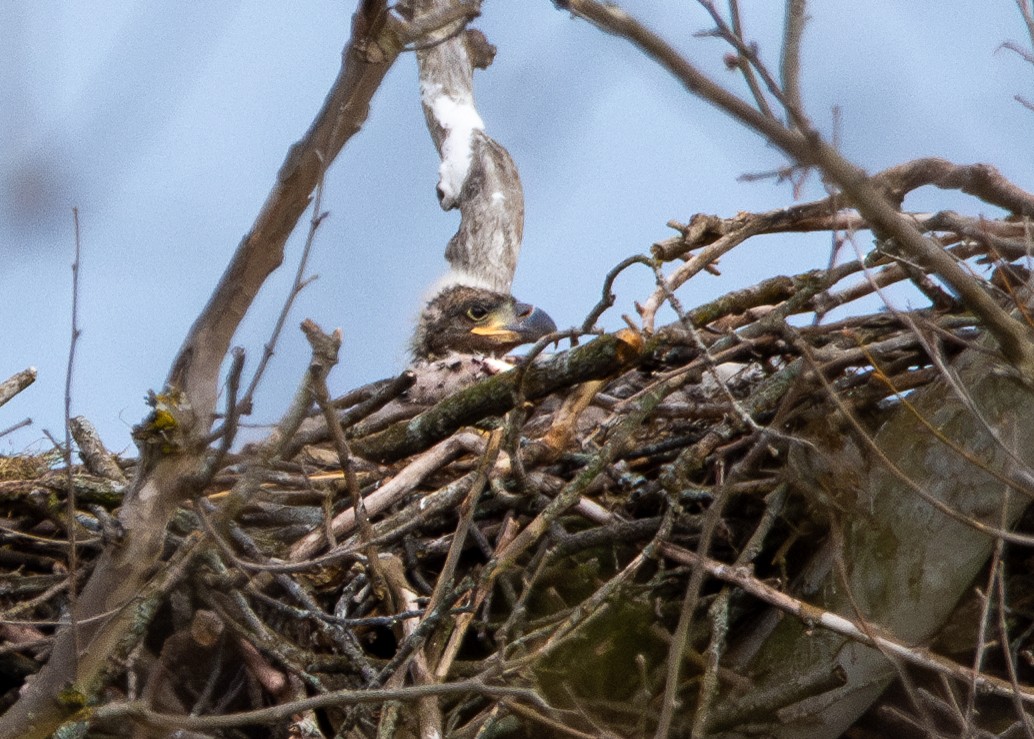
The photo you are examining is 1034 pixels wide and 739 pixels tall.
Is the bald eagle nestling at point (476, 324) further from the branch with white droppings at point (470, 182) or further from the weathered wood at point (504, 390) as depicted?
the weathered wood at point (504, 390)

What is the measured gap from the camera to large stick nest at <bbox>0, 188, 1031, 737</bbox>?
11.7 ft

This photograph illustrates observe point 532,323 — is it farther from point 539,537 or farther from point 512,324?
point 539,537

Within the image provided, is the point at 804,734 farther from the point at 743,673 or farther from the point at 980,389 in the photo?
the point at 980,389

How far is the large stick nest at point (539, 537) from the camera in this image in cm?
358

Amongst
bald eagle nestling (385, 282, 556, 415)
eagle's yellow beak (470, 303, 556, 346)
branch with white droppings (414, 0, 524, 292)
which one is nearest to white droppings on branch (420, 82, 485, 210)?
branch with white droppings (414, 0, 524, 292)

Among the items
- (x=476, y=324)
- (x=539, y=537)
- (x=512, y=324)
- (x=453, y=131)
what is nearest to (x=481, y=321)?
(x=476, y=324)

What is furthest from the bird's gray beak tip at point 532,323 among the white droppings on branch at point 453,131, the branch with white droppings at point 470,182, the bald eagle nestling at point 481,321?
the white droppings on branch at point 453,131

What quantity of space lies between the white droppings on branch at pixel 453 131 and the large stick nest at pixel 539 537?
2.31m

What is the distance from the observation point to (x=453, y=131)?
258 inches

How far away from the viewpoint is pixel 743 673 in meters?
3.76

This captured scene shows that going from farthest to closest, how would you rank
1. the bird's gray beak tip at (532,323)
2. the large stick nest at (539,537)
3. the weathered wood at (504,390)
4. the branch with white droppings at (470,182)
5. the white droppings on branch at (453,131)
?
1. the white droppings on branch at (453,131)
2. the branch with white droppings at (470,182)
3. the bird's gray beak tip at (532,323)
4. the weathered wood at (504,390)
5. the large stick nest at (539,537)

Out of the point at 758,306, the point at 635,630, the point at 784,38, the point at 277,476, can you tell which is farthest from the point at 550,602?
the point at 784,38

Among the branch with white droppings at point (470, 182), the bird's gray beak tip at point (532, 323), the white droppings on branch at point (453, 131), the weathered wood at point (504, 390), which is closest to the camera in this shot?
the weathered wood at point (504, 390)

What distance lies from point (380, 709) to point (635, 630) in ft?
2.53
